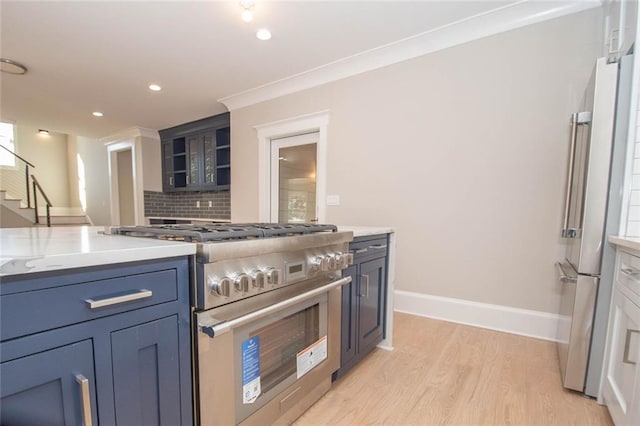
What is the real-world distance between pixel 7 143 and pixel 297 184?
7.55 meters

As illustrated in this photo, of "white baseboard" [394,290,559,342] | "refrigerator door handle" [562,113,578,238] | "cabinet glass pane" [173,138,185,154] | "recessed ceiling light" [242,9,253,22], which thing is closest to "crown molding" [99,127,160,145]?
"cabinet glass pane" [173,138,185,154]

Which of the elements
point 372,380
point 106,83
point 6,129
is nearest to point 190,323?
point 372,380

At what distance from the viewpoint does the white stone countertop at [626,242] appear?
1.08 metres

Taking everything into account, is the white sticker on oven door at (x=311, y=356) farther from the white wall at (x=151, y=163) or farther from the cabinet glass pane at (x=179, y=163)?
the white wall at (x=151, y=163)

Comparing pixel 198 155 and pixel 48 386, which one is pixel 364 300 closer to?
pixel 48 386

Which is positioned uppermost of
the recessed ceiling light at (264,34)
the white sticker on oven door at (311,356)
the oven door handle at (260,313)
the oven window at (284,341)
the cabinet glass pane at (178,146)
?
the recessed ceiling light at (264,34)

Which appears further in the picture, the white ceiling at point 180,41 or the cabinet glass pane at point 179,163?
the cabinet glass pane at point 179,163

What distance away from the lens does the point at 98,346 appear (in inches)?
27.7

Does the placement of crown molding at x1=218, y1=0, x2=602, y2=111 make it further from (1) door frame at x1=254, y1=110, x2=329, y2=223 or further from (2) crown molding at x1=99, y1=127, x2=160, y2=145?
(2) crown molding at x1=99, y1=127, x2=160, y2=145

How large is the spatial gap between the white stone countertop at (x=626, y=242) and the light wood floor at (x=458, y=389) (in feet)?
2.73

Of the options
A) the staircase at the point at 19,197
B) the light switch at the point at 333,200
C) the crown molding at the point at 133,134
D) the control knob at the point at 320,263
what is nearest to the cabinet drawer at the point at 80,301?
the control knob at the point at 320,263

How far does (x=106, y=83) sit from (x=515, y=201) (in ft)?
15.1

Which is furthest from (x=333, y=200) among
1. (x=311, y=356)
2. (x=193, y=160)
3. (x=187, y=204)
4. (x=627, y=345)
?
(x=187, y=204)

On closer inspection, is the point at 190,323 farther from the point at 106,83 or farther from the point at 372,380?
the point at 106,83
